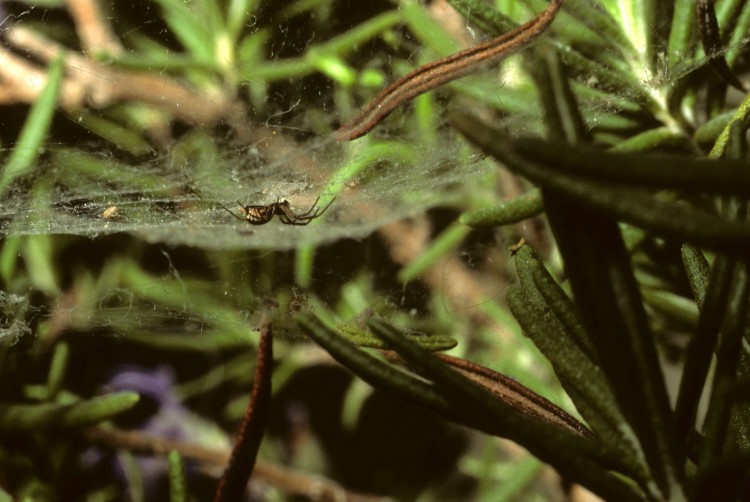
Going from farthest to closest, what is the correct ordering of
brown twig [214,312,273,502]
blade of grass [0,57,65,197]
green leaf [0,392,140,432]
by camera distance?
blade of grass [0,57,65,197] → green leaf [0,392,140,432] → brown twig [214,312,273,502]

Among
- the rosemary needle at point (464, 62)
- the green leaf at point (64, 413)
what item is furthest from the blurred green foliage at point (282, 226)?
the rosemary needle at point (464, 62)

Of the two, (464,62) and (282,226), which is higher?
(464,62)

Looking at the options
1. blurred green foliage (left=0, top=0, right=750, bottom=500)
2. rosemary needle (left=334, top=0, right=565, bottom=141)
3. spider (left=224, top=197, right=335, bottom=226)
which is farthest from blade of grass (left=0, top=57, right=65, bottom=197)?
rosemary needle (left=334, top=0, right=565, bottom=141)

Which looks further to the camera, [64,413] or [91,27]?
[91,27]

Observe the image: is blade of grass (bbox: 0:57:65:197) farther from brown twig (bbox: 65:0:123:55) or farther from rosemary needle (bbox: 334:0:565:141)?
rosemary needle (bbox: 334:0:565:141)

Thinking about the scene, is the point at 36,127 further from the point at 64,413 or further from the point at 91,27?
the point at 64,413

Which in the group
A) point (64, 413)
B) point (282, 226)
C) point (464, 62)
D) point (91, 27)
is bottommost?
point (64, 413)

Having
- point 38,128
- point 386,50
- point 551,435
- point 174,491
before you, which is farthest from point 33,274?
point 551,435

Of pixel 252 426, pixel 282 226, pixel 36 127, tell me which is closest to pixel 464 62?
pixel 252 426
